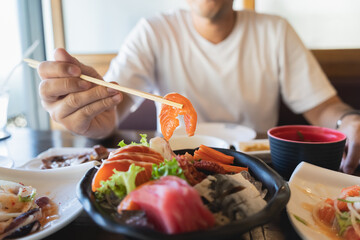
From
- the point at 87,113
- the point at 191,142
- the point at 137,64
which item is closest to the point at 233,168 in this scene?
the point at 191,142

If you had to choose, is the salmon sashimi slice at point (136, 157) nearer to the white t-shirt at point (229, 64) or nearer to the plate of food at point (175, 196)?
the plate of food at point (175, 196)

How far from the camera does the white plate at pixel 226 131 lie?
1768mm

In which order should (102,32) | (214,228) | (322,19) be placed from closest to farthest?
1. (214,228)
2. (322,19)
3. (102,32)

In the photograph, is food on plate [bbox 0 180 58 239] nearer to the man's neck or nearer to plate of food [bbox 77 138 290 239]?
plate of food [bbox 77 138 290 239]

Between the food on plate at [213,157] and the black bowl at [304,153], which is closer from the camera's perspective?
the food on plate at [213,157]

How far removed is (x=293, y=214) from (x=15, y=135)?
180 cm

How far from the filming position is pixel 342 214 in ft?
2.65

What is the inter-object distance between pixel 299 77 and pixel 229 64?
21.1 inches

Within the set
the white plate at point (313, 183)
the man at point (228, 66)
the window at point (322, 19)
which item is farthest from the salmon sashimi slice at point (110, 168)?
the window at point (322, 19)

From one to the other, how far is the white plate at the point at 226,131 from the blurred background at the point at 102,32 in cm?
112

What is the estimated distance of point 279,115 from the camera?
9.35 ft

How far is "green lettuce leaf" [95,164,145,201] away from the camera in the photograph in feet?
2.20

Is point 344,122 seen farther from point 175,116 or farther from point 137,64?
point 137,64

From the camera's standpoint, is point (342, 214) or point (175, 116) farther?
point (175, 116)
